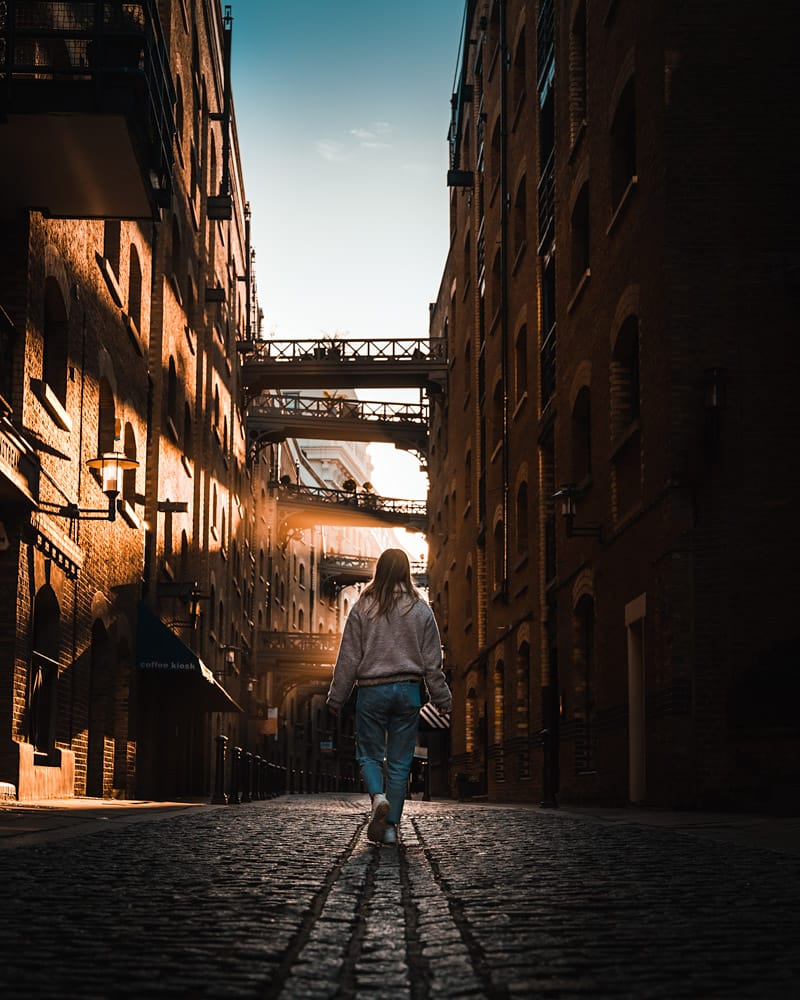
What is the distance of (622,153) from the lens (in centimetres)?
1647

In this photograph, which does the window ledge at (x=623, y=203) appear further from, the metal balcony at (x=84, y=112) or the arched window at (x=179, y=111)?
the arched window at (x=179, y=111)

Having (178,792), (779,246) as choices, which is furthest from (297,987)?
(178,792)

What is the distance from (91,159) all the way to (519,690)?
12.7m

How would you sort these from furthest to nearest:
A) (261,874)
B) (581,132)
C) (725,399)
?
(581,132) → (725,399) → (261,874)

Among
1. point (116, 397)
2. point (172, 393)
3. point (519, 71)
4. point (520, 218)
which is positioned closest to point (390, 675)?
point (116, 397)

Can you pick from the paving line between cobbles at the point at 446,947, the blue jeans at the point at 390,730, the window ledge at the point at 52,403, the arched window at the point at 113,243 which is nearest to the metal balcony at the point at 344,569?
the arched window at the point at 113,243

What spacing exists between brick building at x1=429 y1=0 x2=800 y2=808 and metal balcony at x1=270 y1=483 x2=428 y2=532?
96.7ft

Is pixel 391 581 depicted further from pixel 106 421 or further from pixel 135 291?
pixel 135 291

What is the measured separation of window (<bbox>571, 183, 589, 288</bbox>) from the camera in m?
18.7

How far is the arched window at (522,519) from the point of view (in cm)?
2370

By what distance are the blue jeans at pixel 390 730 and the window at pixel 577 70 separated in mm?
12320

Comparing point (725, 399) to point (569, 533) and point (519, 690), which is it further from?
point (519, 690)

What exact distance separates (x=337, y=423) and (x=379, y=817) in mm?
36956

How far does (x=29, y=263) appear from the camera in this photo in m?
13.8
